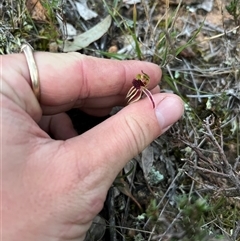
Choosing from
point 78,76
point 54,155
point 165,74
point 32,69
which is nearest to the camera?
point 54,155

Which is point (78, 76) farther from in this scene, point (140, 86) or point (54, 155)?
point (54, 155)

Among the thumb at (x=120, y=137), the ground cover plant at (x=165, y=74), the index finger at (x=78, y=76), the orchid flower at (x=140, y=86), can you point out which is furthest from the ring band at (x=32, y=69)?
the ground cover plant at (x=165, y=74)

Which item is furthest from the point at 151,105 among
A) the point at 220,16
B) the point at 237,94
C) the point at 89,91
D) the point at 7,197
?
the point at 220,16

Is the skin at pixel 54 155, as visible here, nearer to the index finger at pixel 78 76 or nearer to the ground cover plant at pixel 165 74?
the index finger at pixel 78 76

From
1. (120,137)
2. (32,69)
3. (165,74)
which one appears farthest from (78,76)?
(165,74)

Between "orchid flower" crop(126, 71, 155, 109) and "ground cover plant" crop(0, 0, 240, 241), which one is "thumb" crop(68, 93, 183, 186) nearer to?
"orchid flower" crop(126, 71, 155, 109)

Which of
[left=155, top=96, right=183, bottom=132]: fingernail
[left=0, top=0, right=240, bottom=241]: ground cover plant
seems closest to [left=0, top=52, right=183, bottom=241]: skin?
[left=155, top=96, right=183, bottom=132]: fingernail
